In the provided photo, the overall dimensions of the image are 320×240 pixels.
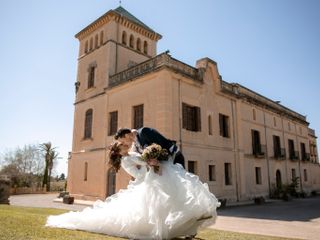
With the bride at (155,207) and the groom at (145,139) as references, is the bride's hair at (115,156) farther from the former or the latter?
the groom at (145,139)

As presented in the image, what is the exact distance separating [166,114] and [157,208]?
11598 millimetres

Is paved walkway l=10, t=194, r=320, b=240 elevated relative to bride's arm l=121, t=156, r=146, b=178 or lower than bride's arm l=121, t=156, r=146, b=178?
lower

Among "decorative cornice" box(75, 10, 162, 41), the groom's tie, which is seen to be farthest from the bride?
"decorative cornice" box(75, 10, 162, 41)

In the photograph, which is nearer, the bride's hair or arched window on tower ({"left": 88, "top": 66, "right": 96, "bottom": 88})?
the bride's hair

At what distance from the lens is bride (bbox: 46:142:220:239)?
4.04 m

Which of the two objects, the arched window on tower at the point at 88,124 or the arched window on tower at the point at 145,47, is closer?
the arched window on tower at the point at 88,124

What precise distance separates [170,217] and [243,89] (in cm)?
2205

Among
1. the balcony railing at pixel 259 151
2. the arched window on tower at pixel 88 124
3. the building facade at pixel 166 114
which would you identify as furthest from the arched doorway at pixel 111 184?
the balcony railing at pixel 259 151

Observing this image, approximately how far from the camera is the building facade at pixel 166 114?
16750 millimetres

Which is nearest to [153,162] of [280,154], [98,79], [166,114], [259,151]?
[166,114]

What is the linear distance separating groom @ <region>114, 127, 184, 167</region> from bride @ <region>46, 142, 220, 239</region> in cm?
21

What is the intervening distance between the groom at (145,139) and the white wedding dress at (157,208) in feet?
0.69

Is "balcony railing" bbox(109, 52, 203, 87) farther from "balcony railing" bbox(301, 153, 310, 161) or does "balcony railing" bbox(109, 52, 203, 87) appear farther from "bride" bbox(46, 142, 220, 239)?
"balcony railing" bbox(301, 153, 310, 161)

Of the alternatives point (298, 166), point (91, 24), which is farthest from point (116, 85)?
point (298, 166)
